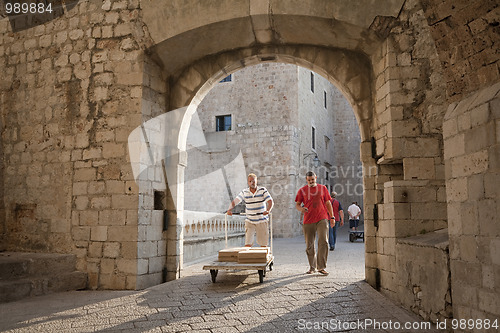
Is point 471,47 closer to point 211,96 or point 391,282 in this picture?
point 391,282

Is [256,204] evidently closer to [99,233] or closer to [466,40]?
[99,233]

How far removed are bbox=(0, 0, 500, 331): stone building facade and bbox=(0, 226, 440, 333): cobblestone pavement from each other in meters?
0.41

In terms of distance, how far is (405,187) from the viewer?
4.66 meters

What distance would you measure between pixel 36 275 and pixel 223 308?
2.68 meters

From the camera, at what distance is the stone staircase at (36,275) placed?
15.3ft

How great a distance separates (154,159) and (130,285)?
69.9 inches

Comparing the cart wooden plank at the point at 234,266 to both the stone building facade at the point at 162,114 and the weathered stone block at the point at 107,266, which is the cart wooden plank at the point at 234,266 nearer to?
the stone building facade at the point at 162,114

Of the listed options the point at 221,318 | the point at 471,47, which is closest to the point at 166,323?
the point at 221,318

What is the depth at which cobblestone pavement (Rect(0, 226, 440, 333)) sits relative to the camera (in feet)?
11.5

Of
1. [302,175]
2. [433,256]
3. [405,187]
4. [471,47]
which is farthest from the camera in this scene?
[302,175]

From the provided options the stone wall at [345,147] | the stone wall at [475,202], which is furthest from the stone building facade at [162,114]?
the stone wall at [345,147]

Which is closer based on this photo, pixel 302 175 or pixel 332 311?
pixel 332 311

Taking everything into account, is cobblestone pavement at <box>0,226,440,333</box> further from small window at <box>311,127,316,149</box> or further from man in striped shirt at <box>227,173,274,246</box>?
small window at <box>311,127,316,149</box>

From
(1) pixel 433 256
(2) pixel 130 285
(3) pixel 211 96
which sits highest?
(3) pixel 211 96
